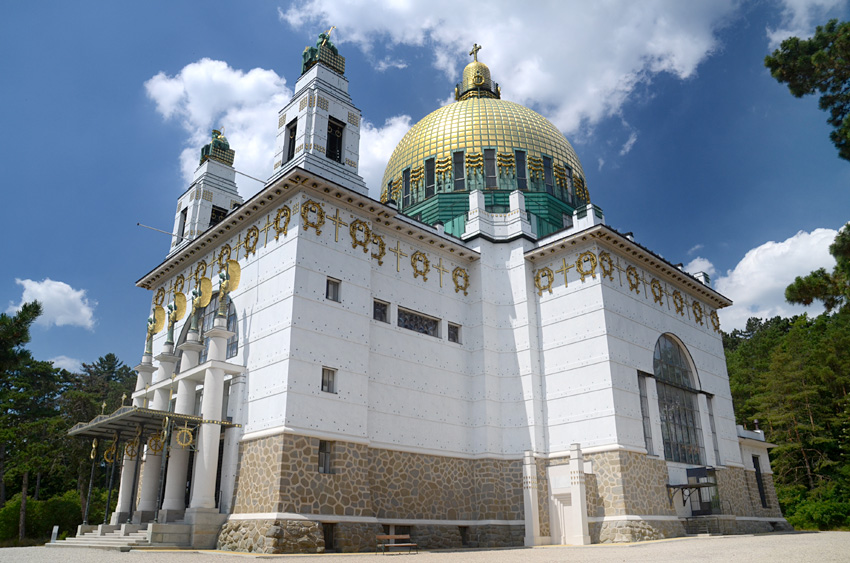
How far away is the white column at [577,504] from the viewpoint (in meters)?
20.2

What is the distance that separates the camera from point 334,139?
23.3 metres

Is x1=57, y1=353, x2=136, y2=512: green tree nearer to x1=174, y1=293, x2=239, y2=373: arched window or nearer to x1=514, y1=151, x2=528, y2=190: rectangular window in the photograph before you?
x1=174, y1=293, x2=239, y2=373: arched window

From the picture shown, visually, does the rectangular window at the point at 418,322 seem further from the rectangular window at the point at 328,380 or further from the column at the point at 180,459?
the column at the point at 180,459

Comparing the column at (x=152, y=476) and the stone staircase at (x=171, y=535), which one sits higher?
the column at (x=152, y=476)

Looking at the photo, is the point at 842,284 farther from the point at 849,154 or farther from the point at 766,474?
the point at 766,474

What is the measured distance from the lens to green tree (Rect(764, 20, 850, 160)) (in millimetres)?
12539

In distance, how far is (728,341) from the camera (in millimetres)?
71438

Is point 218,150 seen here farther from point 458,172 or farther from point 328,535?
point 328,535

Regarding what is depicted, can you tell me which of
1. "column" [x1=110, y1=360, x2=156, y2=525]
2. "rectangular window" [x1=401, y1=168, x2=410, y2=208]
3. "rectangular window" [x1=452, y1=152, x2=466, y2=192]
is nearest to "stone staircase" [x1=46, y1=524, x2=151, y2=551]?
"column" [x1=110, y1=360, x2=156, y2=525]

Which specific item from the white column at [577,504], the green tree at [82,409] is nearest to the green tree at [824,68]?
the white column at [577,504]

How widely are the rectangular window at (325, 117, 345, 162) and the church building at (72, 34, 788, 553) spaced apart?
0.25ft

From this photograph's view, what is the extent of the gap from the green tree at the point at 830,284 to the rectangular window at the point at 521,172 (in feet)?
58.5

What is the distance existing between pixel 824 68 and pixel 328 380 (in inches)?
575

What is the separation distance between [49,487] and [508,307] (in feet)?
122
